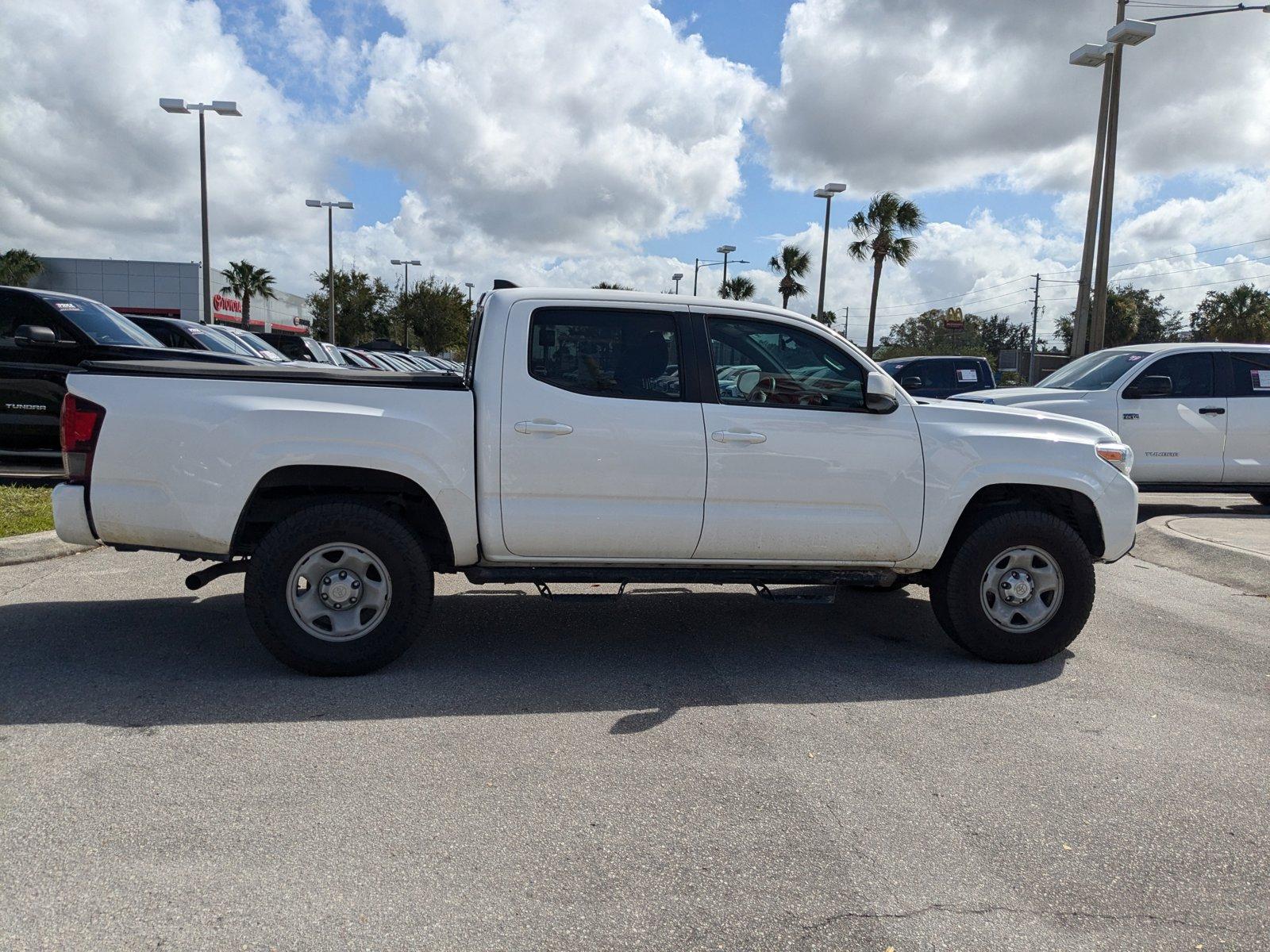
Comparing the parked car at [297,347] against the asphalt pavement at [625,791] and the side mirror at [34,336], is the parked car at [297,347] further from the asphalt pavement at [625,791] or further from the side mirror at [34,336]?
the asphalt pavement at [625,791]

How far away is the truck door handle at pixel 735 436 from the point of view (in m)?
4.93

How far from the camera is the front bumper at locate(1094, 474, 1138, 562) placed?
17.7 ft

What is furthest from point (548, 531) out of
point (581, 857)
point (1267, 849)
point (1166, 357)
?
point (1166, 357)

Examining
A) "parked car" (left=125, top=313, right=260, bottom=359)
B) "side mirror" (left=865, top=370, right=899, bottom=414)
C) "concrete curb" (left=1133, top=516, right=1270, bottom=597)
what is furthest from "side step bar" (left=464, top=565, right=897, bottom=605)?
"parked car" (left=125, top=313, right=260, bottom=359)

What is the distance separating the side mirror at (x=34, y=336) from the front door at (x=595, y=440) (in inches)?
255

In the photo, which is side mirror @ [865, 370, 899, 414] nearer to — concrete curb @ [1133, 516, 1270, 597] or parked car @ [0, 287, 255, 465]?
concrete curb @ [1133, 516, 1270, 597]

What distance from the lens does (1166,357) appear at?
10.7 metres


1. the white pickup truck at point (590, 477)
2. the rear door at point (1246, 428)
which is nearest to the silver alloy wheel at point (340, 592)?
the white pickup truck at point (590, 477)

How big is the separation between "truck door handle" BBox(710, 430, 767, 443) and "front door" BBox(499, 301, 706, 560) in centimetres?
7

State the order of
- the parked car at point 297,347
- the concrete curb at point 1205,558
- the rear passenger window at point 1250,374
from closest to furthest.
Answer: the concrete curb at point 1205,558 < the rear passenger window at point 1250,374 < the parked car at point 297,347

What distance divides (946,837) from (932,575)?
2275 millimetres

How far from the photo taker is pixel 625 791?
361 cm

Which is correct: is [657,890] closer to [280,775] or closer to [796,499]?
[280,775]

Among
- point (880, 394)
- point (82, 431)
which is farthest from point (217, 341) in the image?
point (880, 394)
